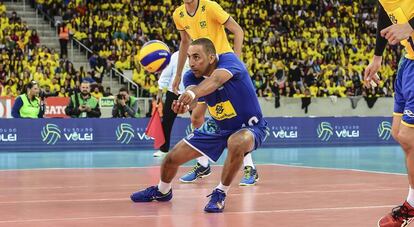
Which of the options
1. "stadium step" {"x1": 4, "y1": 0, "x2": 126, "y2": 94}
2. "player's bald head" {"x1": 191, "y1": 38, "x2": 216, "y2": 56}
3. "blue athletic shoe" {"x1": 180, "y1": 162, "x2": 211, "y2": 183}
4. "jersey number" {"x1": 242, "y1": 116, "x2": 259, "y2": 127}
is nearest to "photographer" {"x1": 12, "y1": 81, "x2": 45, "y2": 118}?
"stadium step" {"x1": 4, "y1": 0, "x2": 126, "y2": 94}

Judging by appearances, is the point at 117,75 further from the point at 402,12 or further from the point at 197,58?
the point at 402,12

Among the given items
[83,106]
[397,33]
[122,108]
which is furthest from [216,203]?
[122,108]

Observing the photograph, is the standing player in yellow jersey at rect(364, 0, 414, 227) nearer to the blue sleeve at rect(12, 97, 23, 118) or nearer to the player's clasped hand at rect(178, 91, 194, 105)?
the player's clasped hand at rect(178, 91, 194, 105)

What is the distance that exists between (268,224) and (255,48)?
2469cm

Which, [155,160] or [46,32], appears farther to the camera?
[46,32]

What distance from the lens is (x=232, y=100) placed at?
25.0 feet

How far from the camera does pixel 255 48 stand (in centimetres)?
3069

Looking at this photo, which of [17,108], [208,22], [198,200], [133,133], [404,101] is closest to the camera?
[404,101]

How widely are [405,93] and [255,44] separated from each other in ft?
82.8

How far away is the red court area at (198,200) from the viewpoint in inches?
257

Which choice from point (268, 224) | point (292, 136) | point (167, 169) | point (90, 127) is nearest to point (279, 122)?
point (292, 136)

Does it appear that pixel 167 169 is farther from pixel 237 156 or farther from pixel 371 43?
pixel 371 43

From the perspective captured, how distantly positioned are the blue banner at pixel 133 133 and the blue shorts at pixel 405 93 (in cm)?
1353

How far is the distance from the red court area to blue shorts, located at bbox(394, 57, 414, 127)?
3.17 ft
